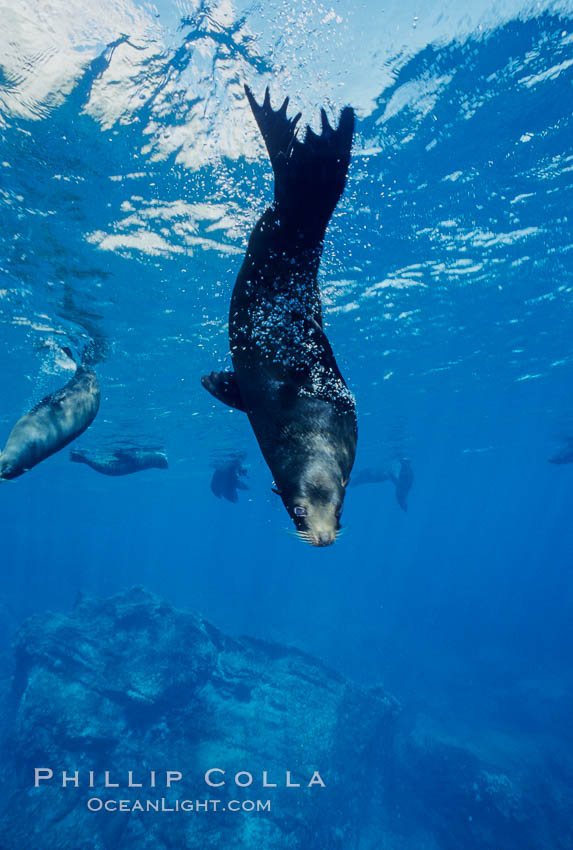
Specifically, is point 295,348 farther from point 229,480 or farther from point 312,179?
point 229,480

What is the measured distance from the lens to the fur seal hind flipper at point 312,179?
7.09 feet

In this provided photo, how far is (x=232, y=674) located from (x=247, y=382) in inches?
795

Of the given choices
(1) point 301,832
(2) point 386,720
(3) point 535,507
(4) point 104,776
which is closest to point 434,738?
(2) point 386,720

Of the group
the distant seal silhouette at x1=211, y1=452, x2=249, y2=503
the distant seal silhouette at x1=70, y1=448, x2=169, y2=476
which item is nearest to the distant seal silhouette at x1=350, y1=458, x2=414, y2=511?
the distant seal silhouette at x1=211, y1=452, x2=249, y2=503

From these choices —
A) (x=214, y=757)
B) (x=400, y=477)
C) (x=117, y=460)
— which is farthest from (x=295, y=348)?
(x=400, y=477)

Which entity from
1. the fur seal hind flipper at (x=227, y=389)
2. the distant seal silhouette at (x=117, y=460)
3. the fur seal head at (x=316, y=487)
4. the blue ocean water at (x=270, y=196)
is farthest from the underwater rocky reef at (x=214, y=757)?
the fur seal head at (x=316, y=487)

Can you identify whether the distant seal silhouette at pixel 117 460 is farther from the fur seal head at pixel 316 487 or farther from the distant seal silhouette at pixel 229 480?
the distant seal silhouette at pixel 229 480

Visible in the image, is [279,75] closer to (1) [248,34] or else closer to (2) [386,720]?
(1) [248,34]

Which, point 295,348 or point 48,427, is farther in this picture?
point 48,427

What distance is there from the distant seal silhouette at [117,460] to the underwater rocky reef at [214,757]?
11824 mm

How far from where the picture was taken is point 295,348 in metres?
1.85

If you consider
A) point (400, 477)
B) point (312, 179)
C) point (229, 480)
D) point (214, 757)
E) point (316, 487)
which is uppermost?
point (312, 179)

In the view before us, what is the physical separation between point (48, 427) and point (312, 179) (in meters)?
2.42

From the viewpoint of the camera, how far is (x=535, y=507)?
104 metres
